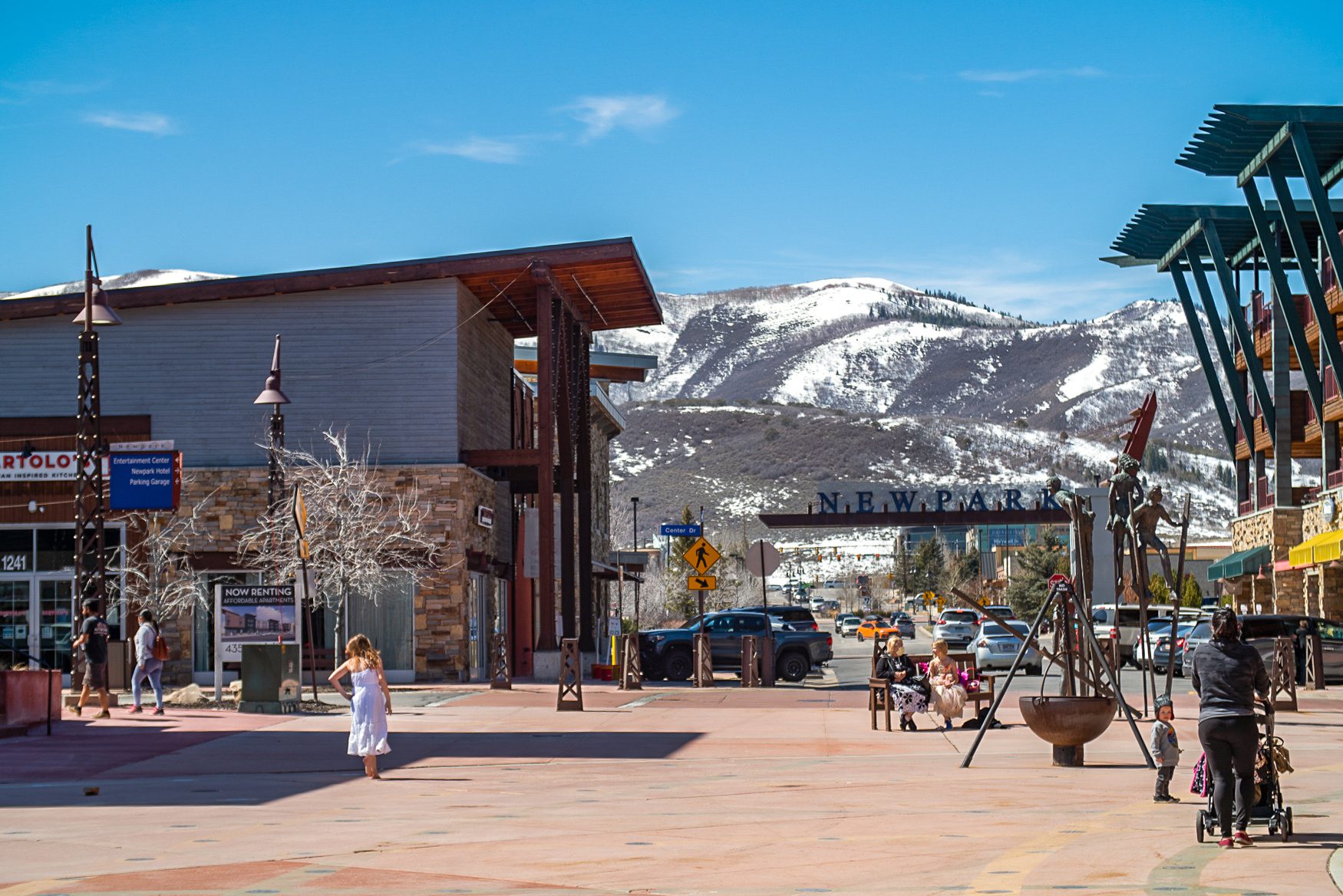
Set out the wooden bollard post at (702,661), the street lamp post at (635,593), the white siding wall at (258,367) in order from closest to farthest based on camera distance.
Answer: the wooden bollard post at (702,661)
the white siding wall at (258,367)
the street lamp post at (635,593)

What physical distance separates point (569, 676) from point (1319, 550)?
84.6ft

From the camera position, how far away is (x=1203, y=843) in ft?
A: 37.0

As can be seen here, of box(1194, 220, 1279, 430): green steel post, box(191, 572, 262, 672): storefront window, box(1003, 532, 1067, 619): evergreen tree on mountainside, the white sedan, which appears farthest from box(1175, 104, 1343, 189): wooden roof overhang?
box(1003, 532, 1067, 619): evergreen tree on mountainside

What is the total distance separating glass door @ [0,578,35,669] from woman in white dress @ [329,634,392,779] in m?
22.5

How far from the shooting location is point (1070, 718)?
55.3 ft

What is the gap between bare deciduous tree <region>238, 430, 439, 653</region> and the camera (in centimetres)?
3572

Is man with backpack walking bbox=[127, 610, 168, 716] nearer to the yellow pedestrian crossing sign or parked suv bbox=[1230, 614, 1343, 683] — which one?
the yellow pedestrian crossing sign

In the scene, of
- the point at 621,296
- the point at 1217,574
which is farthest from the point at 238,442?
the point at 1217,574

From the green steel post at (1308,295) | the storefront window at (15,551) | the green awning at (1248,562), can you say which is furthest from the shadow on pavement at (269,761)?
the green awning at (1248,562)

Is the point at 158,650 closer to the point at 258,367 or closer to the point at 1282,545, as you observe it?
the point at 258,367

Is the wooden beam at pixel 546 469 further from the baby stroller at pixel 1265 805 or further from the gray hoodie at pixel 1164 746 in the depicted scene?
the baby stroller at pixel 1265 805

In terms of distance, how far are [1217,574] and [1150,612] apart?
3934mm

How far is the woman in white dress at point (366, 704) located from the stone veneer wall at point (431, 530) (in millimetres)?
19888

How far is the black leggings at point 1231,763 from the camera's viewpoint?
11.1 metres
